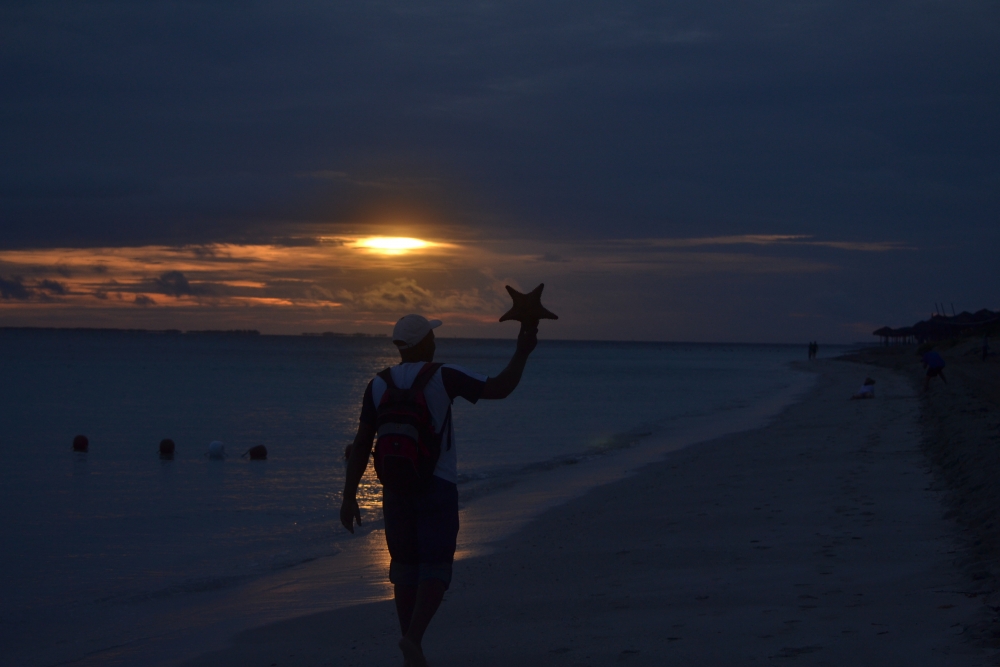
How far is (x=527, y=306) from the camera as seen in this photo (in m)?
4.59

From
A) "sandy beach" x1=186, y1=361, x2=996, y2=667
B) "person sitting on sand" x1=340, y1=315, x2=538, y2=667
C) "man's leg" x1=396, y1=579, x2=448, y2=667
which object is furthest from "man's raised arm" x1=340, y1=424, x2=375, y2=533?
"sandy beach" x1=186, y1=361, x2=996, y2=667

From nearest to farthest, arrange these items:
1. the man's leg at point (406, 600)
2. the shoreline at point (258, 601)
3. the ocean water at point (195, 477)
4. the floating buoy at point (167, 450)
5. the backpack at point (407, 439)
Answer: the backpack at point (407, 439), the man's leg at point (406, 600), the shoreline at point (258, 601), the ocean water at point (195, 477), the floating buoy at point (167, 450)

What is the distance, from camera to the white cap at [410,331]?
4.68 m

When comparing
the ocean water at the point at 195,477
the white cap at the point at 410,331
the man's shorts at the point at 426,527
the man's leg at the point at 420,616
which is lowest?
the ocean water at the point at 195,477

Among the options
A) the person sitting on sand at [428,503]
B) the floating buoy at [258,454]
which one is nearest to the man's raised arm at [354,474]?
the person sitting on sand at [428,503]

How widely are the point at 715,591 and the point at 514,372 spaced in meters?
2.75

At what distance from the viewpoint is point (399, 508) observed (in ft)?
14.9

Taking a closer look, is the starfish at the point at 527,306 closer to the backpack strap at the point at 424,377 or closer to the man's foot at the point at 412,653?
the backpack strap at the point at 424,377

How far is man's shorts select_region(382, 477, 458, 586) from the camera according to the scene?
177 inches

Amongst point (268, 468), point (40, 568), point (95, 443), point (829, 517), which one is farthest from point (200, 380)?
point (829, 517)

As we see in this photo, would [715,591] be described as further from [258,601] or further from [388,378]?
[258,601]

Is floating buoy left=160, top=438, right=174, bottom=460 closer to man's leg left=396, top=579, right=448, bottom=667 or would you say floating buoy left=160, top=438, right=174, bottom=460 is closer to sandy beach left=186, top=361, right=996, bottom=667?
sandy beach left=186, top=361, right=996, bottom=667

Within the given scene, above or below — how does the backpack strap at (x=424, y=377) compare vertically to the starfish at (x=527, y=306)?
below

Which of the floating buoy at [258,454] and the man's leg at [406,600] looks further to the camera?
the floating buoy at [258,454]
